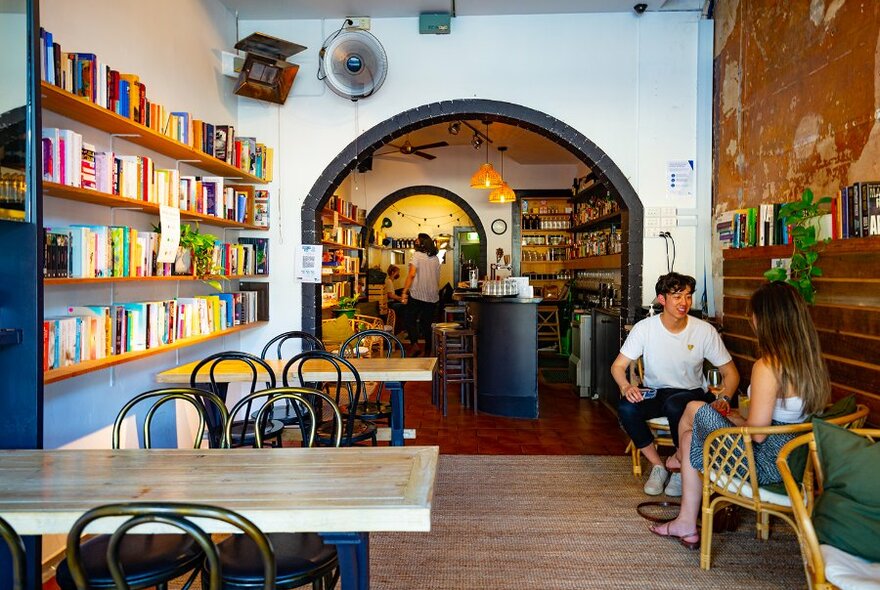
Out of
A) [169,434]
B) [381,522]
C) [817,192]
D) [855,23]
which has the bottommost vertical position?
[169,434]

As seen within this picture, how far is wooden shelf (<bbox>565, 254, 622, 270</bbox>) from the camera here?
724 centimetres

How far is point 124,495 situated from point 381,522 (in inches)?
29.3

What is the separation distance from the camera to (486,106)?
5770 mm

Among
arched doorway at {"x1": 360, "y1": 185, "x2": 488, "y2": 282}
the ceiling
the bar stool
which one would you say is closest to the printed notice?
the ceiling

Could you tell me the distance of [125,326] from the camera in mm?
3627

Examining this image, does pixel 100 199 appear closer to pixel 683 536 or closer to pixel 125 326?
pixel 125 326

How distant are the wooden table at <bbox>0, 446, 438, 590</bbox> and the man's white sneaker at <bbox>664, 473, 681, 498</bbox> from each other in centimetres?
226

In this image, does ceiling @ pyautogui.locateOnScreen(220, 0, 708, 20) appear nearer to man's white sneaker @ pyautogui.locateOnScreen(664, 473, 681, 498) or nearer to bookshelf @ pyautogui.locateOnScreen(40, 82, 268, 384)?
bookshelf @ pyautogui.locateOnScreen(40, 82, 268, 384)

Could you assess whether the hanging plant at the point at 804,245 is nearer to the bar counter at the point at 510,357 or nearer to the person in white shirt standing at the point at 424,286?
the bar counter at the point at 510,357

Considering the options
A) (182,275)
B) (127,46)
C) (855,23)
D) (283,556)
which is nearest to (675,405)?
(855,23)

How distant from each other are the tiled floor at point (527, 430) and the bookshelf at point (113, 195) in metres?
1.96

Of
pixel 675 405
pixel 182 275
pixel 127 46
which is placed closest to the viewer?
pixel 675 405

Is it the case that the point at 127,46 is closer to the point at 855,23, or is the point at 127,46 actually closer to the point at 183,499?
the point at 183,499

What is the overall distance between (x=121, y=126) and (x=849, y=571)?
392cm
